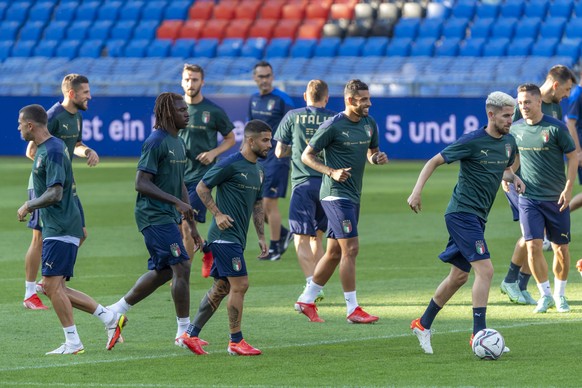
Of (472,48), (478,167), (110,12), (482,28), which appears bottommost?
(478,167)

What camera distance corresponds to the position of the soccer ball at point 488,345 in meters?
9.02

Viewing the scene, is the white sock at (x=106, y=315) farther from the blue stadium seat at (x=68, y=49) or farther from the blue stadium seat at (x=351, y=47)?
the blue stadium seat at (x=68, y=49)

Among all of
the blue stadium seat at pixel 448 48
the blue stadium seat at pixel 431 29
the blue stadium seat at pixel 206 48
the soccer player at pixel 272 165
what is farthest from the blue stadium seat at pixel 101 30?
the soccer player at pixel 272 165

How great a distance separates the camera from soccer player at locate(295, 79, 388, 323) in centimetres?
1106

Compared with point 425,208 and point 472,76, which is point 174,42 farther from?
point 425,208

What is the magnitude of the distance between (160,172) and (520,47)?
2305cm

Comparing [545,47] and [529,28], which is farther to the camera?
[529,28]

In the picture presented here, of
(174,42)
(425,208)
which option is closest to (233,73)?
(174,42)

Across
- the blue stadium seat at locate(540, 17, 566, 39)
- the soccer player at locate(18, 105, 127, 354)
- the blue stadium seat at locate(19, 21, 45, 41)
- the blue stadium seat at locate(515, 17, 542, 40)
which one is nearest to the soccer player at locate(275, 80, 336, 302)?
the soccer player at locate(18, 105, 127, 354)

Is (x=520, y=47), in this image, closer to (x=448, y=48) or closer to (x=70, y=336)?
(x=448, y=48)

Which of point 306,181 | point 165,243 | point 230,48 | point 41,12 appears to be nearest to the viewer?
point 165,243

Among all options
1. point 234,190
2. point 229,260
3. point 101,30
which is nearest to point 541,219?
point 234,190

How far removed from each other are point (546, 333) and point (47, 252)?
4.03 metres

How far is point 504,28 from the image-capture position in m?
32.7
